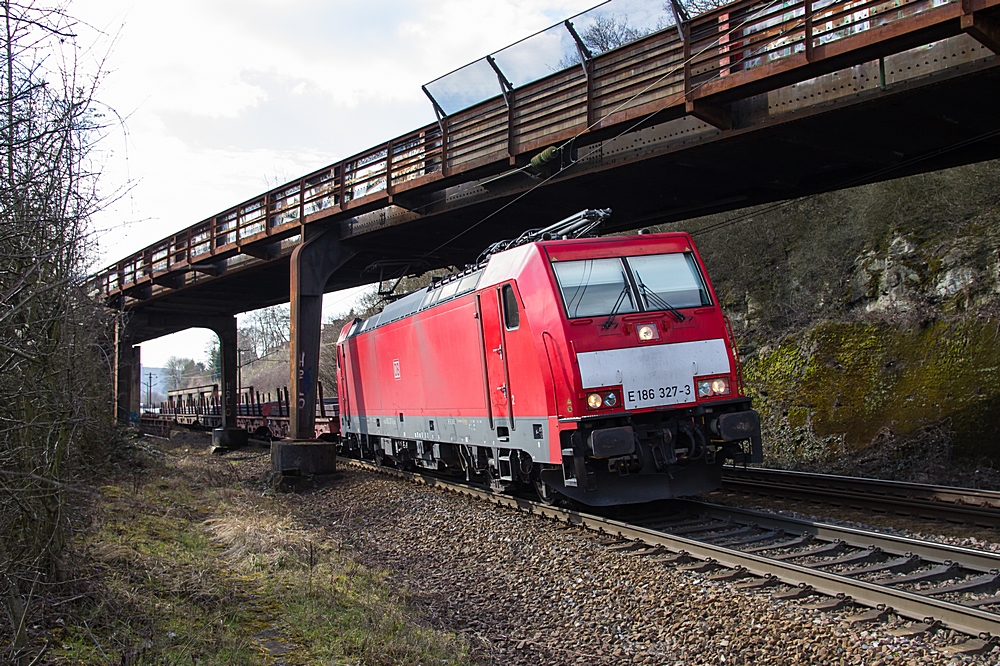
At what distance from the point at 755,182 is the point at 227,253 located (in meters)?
15.2

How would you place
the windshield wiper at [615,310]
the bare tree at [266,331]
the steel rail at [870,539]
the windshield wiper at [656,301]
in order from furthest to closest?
the bare tree at [266,331]
the windshield wiper at [656,301]
the windshield wiper at [615,310]
the steel rail at [870,539]

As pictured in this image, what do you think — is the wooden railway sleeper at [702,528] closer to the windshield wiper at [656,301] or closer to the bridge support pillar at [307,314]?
the windshield wiper at [656,301]

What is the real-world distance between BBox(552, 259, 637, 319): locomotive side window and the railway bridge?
2.55 meters

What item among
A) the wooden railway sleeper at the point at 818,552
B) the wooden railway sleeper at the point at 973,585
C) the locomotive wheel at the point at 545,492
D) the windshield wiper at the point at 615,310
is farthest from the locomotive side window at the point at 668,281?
the wooden railway sleeper at the point at 973,585

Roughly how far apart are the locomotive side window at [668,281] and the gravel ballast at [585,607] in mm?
2904

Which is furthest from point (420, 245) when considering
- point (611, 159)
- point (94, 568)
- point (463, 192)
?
point (94, 568)

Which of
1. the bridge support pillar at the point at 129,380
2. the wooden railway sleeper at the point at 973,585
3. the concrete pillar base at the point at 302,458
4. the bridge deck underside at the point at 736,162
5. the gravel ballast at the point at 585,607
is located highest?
the bridge deck underside at the point at 736,162

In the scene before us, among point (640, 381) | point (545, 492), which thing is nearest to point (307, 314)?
point (545, 492)

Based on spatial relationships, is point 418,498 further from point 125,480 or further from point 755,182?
point 755,182

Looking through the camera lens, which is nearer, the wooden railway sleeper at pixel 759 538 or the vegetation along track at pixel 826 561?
the vegetation along track at pixel 826 561

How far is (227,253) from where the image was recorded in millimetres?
21672

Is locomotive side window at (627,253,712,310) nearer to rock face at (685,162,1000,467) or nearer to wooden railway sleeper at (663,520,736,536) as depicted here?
wooden railway sleeper at (663,520,736,536)

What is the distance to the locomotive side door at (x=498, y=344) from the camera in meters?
9.44

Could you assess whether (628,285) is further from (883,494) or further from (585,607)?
(883,494)
